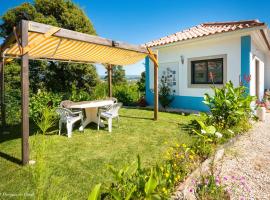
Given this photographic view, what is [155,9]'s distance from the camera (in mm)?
11859

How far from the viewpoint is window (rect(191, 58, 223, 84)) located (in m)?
12.0

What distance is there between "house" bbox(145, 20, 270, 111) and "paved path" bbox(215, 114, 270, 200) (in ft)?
12.0

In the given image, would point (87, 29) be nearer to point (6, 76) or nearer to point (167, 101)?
point (6, 76)

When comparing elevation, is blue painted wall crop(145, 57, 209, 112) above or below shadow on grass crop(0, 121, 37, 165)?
above

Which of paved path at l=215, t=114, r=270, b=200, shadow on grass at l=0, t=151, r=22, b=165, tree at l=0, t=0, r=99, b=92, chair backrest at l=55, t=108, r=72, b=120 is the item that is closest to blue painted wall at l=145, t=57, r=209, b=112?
paved path at l=215, t=114, r=270, b=200

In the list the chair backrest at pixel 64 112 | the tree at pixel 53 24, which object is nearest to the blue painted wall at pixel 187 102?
the tree at pixel 53 24

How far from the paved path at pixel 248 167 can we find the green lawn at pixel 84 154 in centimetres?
155

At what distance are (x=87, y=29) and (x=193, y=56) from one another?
10.3 m

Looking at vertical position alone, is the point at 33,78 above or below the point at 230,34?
below

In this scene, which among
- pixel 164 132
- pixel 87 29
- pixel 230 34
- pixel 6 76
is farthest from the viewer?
pixel 87 29

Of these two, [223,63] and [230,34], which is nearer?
[230,34]

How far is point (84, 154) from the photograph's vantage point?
5.79 m

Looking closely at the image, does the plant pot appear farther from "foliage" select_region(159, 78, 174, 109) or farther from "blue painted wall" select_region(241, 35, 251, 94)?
"foliage" select_region(159, 78, 174, 109)

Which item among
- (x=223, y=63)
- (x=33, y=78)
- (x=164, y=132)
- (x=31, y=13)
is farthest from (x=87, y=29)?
(x=164, y=132)
